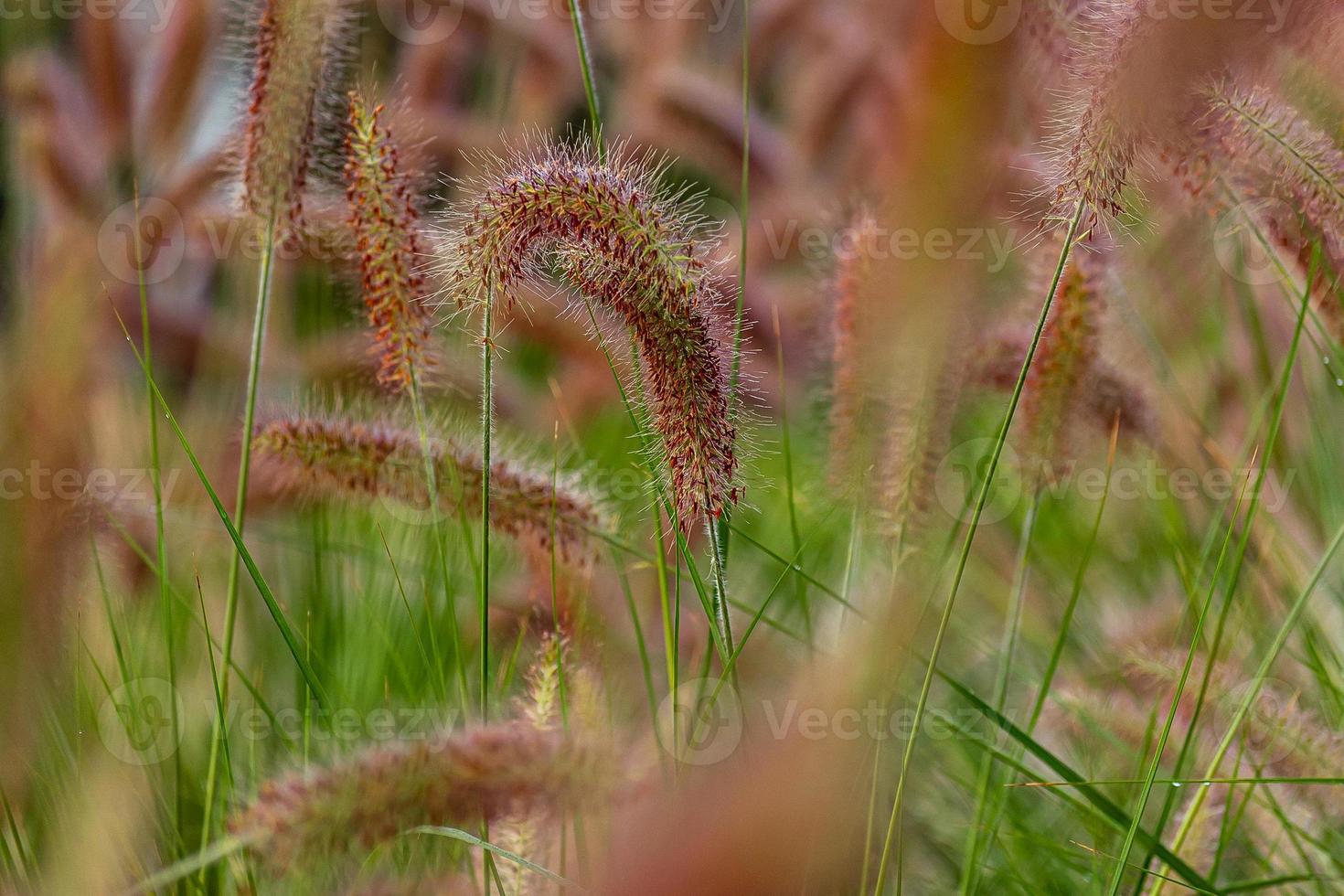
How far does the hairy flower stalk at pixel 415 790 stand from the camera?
42 cm

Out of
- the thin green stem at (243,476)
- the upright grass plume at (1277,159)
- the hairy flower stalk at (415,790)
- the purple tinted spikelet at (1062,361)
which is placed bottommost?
the hairy flower stalk at (415,790)

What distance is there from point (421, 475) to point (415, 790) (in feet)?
1.21

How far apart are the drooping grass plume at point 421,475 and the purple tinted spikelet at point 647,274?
0.19 metres

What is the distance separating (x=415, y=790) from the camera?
42 centimetres

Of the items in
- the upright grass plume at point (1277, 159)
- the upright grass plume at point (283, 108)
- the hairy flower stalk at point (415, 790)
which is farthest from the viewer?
the upright grass plume at point (283, 108)

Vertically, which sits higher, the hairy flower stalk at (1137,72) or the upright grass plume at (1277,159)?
the upright grass plume at (1277,159)

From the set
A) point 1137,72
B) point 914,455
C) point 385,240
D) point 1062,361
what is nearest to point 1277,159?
point 1062,361

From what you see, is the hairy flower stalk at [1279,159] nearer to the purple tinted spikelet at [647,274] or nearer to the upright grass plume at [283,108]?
the purple tinted spikelet at [647,274]

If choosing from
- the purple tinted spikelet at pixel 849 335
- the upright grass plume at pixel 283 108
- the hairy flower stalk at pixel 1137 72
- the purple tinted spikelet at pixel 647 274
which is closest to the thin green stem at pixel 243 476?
the upright grass plume at pixel 283 108

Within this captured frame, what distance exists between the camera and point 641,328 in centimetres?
51

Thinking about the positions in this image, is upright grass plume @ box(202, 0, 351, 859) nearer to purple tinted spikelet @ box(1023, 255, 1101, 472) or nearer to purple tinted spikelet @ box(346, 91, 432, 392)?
purple tinted spikelet @ box(346, 91, 432, 392)

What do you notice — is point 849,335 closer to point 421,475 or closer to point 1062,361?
point 1062,361

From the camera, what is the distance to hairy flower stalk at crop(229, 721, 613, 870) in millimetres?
416

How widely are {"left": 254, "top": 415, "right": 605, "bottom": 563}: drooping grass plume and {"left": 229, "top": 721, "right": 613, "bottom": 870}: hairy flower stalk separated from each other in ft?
0.91
